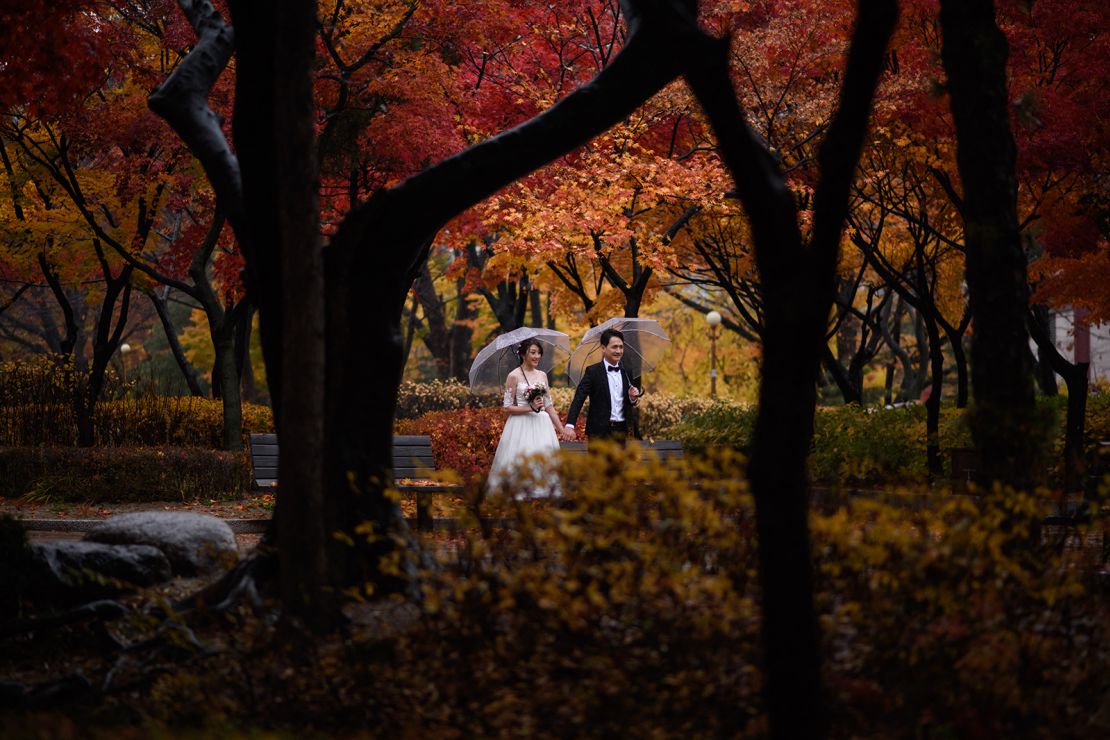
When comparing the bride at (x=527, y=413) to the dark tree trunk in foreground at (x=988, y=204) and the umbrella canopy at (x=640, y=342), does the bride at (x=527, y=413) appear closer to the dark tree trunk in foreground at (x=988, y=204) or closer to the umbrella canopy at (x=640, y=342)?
the umbrella canopy at (x=640, y=342)

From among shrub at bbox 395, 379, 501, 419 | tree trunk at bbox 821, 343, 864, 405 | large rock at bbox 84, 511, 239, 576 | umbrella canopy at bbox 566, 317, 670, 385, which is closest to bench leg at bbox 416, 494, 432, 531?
large rock at bbox 84, 511, 239, 576

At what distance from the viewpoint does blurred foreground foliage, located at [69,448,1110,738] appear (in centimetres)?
530

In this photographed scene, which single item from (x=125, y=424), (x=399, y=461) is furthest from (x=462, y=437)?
(x=399, y=461)

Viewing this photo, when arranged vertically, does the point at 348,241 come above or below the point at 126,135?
below

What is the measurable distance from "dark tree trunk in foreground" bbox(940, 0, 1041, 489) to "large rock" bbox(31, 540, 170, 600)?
19.2ft

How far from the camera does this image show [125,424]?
64.9 feet

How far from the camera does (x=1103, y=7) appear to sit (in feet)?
48.8

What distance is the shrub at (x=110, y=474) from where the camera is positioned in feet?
53.1

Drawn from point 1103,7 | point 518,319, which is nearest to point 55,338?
point 518,319

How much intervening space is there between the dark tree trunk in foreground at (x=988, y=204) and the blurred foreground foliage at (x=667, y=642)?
1.10 m

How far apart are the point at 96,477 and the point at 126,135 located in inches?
216

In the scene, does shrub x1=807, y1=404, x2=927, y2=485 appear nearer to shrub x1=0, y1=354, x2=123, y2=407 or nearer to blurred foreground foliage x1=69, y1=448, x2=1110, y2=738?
blurred foreground foliage x1=69, y1=448, x2=1110, y2=738

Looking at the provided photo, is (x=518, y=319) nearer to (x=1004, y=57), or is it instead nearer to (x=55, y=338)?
(x=55, y=338)

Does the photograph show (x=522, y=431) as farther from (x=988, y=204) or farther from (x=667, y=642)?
(x=667, y=642)
